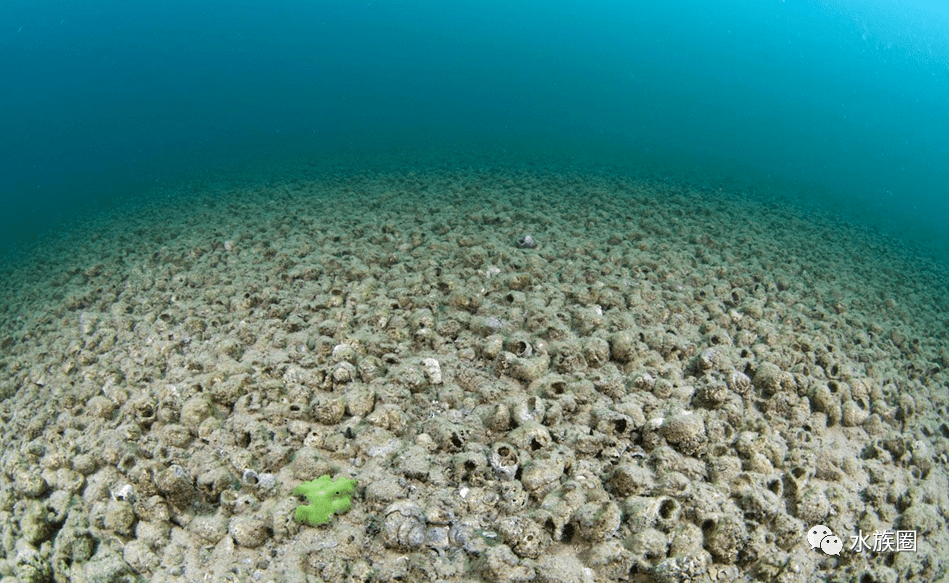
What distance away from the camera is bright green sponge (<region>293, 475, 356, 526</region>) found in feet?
11.1

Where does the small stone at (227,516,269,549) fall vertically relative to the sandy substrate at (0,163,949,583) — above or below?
below

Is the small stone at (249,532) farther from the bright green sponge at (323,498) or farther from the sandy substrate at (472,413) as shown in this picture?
the bright green sponge at (323,498)

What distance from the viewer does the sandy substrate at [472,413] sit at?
3.32m

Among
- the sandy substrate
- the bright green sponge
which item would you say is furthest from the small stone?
the bright green sponge

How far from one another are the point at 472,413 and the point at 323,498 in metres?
1.32

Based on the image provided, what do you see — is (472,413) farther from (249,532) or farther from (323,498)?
(249,532)

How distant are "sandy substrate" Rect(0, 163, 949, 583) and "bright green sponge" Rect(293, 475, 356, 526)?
0.07 metres

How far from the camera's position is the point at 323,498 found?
3453 millimetres

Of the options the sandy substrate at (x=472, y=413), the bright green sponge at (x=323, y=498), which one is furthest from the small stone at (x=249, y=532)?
the bright green sponge at (x=323, y=498)

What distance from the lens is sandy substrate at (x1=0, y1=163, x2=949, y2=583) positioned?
10.9 feet

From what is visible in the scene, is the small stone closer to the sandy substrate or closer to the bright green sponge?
the sandy substrate

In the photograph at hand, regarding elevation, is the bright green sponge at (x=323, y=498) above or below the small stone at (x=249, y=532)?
above

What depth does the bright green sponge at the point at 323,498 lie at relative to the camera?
3.38 metres

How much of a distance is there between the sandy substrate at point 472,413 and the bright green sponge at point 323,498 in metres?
0.07
